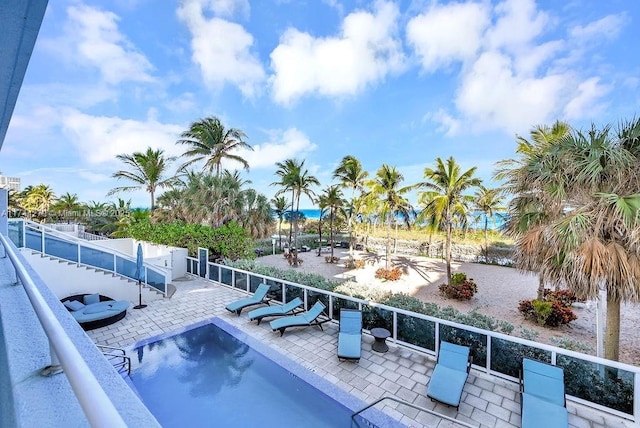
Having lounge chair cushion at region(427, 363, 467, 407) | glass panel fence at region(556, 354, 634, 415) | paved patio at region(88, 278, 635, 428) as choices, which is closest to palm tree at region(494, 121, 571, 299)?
glass panel fence at region(556, 354, 634, 415)

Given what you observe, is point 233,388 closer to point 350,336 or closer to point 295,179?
point 350,336

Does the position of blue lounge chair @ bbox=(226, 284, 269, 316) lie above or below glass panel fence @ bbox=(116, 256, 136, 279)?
below

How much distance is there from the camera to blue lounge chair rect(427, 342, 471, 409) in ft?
15.9

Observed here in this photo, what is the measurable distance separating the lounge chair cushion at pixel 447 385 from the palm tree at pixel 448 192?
1023 centimetres

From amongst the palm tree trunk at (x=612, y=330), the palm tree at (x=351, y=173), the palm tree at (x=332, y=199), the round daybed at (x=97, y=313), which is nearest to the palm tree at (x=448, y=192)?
the palm tree at (x=351, y=173)

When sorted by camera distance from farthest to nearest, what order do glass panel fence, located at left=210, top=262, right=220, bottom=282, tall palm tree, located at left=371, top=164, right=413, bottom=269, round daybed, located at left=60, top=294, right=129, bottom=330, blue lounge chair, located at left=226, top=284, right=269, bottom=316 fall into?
1. tall palm tree, located at left=371, top=164, right=413, bottom=269
2. glass panel fence, located at left=210, top=262, right=220, bottom=282
3. blue lounge chair, located at left=226, top=284, right=269, bottom=316
4. round daybed, located at left=60, top=294, right=129, bottom=330

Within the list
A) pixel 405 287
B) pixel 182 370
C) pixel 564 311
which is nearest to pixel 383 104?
pixel 405 287

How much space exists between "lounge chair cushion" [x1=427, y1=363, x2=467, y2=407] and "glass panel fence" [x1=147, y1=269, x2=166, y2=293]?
1032cm

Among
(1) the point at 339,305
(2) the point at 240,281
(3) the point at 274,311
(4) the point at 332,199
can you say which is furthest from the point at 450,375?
(4) the point at 332,199

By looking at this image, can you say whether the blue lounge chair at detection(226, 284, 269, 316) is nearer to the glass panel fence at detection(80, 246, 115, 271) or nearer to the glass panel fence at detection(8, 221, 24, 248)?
the glass panel fence at detection(80, 246, 115, 271)

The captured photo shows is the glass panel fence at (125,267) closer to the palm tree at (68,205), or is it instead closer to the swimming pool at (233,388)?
the swimming pool at (233,388)

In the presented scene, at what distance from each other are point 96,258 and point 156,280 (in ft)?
8.74

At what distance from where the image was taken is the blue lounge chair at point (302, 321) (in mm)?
7582

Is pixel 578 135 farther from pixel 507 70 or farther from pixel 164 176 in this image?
pixel 164 176
